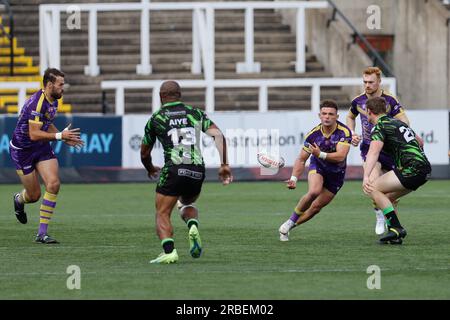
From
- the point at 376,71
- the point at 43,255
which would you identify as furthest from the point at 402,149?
the point at 43,255

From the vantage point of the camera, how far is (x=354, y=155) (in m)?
30.4

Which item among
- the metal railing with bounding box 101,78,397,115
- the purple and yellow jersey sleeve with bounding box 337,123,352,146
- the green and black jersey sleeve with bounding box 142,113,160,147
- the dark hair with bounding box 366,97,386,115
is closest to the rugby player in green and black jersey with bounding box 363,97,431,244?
the dark hair with bounding box 366,97,386,115

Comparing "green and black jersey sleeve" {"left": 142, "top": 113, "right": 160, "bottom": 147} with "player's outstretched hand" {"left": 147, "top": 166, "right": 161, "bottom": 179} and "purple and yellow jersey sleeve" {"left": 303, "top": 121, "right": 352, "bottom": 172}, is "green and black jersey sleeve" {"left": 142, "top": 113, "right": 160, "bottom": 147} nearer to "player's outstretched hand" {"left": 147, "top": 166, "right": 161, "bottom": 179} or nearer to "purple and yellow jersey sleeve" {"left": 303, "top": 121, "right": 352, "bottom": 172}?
"player's outstretched hand" {"left": 147, "top": 166, "right": 161, "bottom": 179}

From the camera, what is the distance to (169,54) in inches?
1560

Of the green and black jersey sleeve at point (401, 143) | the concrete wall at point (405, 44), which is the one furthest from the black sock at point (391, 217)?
the concrete wall at point (405, 44)

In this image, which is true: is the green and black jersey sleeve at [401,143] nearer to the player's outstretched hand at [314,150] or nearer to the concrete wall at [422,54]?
the player's outstretched hand at [314,150]

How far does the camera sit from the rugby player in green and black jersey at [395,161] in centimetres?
1567

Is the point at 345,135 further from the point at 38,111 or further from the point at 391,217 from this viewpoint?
the point at 38,111

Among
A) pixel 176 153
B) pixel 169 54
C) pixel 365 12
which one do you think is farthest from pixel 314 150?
pixel 365 12

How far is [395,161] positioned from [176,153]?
329cm

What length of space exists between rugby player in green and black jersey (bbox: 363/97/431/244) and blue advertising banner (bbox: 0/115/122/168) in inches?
587

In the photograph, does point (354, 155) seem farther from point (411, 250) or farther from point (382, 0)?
point (411, 250)
